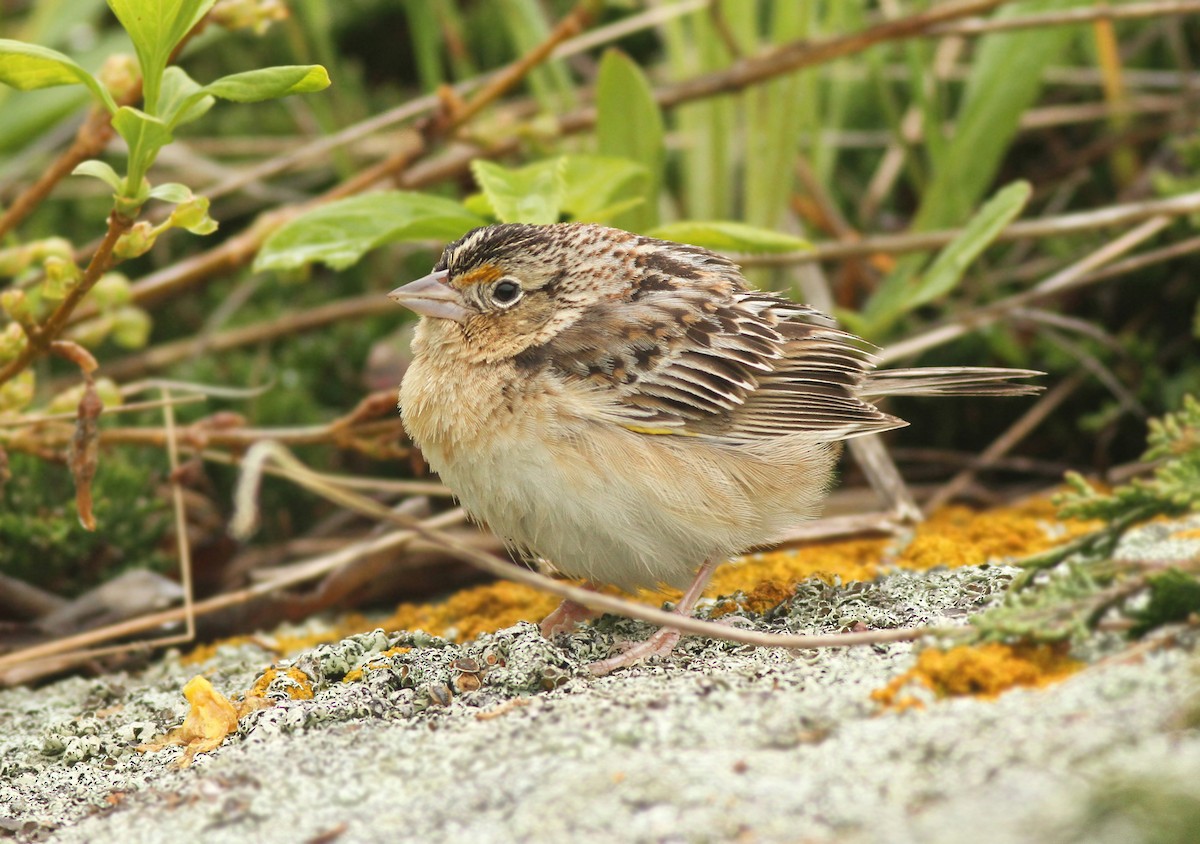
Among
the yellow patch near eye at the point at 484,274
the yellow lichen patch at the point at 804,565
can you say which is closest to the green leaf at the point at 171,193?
the yellow patch near eye at the point at 484,274

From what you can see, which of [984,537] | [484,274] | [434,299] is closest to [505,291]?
[484,274]

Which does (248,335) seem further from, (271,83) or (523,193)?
(271,83)

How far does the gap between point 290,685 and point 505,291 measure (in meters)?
1.26

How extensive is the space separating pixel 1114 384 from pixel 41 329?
3.44 meters

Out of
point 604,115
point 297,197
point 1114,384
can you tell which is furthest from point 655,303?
point 297,197

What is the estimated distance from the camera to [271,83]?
9.24ft

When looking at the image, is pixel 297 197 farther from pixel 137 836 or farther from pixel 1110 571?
pixel 1110 571

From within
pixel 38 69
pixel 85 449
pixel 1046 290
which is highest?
pixel 38 69

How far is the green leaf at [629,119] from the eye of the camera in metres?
4.08

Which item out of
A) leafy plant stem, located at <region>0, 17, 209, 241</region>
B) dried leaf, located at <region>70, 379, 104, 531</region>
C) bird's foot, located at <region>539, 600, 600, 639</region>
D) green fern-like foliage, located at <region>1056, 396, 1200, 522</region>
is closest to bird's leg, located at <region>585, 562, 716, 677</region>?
bird's foot, located at <region>539, 600, 600, 639</region>

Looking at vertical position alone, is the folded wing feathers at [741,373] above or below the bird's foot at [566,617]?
above

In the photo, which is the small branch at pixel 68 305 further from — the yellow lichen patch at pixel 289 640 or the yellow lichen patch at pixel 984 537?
the yellow lichen patch at pixel 984 537

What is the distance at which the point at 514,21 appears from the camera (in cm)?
522

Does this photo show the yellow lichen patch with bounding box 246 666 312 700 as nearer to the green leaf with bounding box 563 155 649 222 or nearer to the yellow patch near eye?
the yellow patch near eye
